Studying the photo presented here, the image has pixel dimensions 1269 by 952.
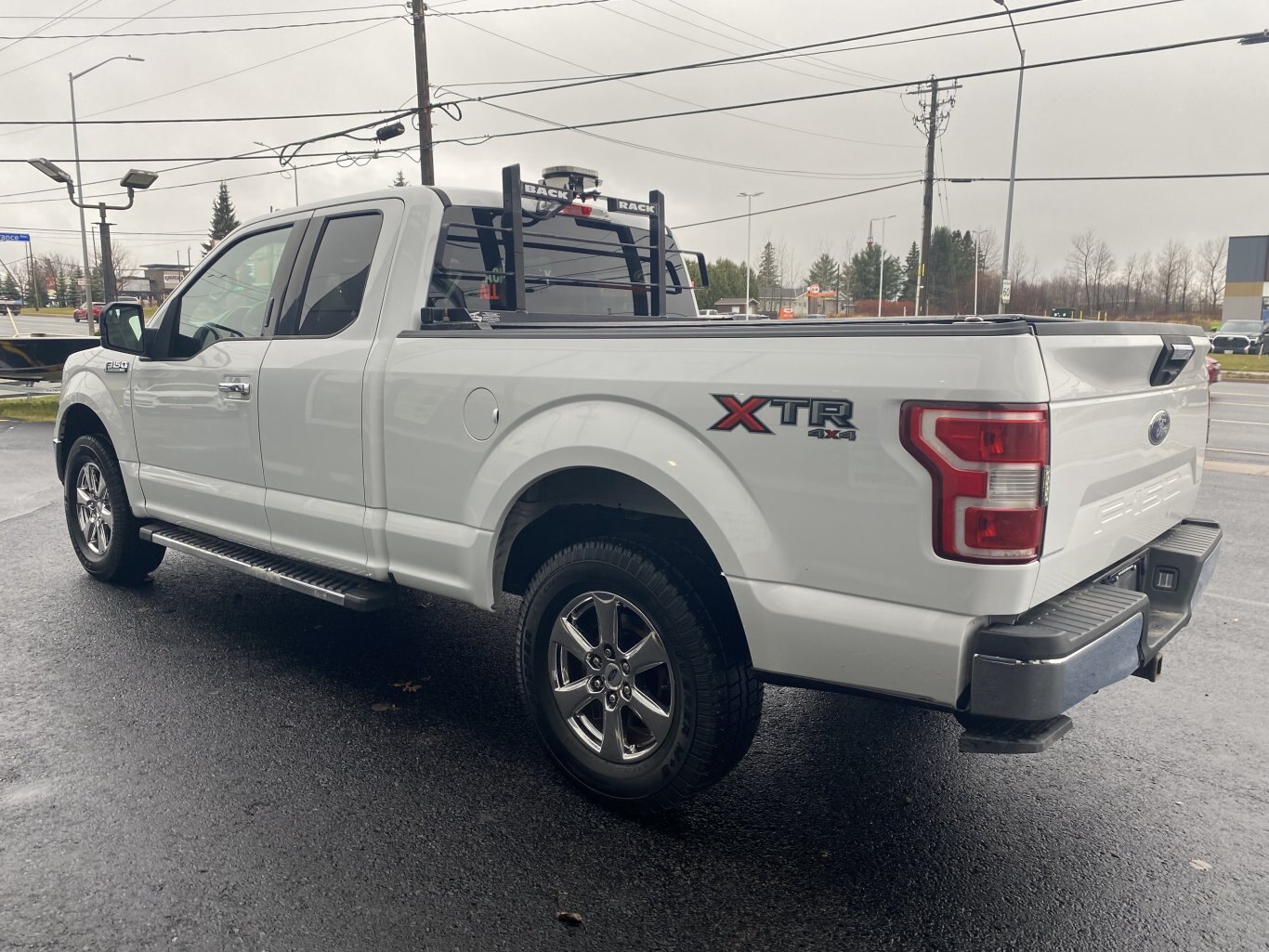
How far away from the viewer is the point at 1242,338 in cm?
4078

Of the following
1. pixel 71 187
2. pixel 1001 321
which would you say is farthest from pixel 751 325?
pixel 71 187

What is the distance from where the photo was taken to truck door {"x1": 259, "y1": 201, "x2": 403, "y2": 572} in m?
3.86

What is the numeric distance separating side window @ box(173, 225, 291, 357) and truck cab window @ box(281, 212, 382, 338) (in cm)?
31

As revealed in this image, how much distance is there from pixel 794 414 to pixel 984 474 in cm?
51

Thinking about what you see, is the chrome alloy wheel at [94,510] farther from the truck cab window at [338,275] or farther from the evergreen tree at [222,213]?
the evergreen tree at [222,213]

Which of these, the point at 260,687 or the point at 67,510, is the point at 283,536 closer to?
the point at 260,687

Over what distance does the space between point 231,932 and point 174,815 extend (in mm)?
727

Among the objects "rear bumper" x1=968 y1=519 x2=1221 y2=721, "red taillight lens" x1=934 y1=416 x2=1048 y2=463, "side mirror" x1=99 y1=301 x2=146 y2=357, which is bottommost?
"rear bumper" x1=968 y1=519 x2=1221 y2=721

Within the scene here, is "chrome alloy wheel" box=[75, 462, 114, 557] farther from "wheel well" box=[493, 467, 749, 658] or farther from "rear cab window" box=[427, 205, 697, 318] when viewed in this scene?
"wheel well" box=[493, 467, 749, 658]

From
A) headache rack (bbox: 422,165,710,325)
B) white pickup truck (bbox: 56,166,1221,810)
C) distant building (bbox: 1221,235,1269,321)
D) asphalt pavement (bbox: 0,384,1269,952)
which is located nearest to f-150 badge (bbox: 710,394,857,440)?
white pickup truck (bbox: 56,166,1221,810)

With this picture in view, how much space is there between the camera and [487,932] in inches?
99.4

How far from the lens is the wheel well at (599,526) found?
9.77 feet

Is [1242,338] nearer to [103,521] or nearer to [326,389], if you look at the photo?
[103,521]

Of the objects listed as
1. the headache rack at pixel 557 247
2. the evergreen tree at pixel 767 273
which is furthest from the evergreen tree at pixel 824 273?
the headache rack at pixel 557 247
